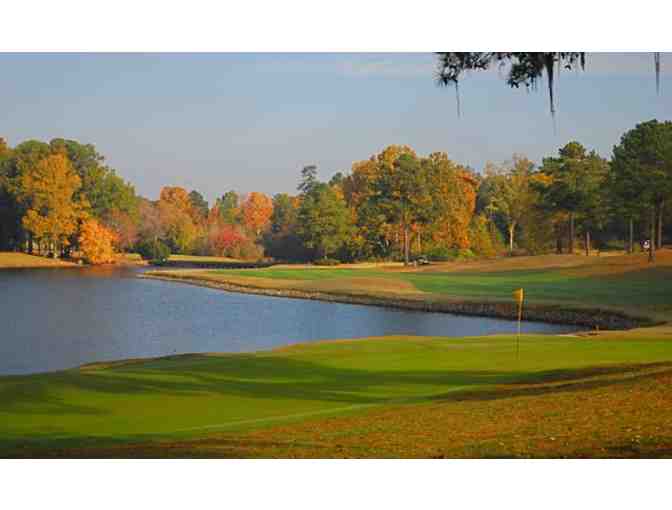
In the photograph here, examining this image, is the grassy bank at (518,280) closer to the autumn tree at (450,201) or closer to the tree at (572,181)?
the autumn tree at (450,201)

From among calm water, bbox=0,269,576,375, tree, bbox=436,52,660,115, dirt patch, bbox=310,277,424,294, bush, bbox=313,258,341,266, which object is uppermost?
tree, bbox=436,52,660,115

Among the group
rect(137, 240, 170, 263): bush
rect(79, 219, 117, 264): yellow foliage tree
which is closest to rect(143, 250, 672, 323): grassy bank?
rect(137, 240, 170, 263): bush

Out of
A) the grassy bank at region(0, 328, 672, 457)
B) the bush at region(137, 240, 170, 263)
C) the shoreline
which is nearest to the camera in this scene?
the grassy bank at region(0, 328, 672, 457)

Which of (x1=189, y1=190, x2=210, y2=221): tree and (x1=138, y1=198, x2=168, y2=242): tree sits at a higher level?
(x1=189, y1=190, x2=210, y2=221): tree

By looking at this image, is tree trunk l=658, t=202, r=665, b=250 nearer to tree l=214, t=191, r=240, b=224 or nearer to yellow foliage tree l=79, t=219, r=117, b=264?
tree l=214, t=191, r=240, b=224
